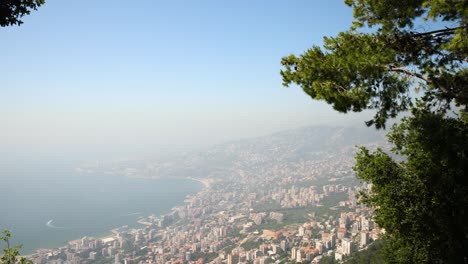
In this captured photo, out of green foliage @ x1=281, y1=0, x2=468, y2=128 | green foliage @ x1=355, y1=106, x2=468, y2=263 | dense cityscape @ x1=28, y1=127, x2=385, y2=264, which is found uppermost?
green foliage @ x1=281, y1=0, x2=468, y2=128

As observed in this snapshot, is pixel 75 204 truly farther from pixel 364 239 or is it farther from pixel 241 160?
pixel 241 160

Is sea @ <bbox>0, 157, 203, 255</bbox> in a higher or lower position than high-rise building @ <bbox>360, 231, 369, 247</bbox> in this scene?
lower

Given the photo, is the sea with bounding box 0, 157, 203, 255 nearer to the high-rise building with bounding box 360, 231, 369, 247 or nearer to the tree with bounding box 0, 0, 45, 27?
the high-rise building with bounding box 360, 231, 369, 247

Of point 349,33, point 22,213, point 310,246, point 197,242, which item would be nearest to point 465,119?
point 349,33

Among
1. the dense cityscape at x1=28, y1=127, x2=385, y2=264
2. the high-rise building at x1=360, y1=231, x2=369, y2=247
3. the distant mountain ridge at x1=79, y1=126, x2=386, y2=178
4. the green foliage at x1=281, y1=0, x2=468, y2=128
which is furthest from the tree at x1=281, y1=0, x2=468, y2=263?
the distant mountain ridge at x1=79, y1=126, x2=386, y2=178

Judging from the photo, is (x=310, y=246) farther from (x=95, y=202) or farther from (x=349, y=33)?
(x=95, y=202)
